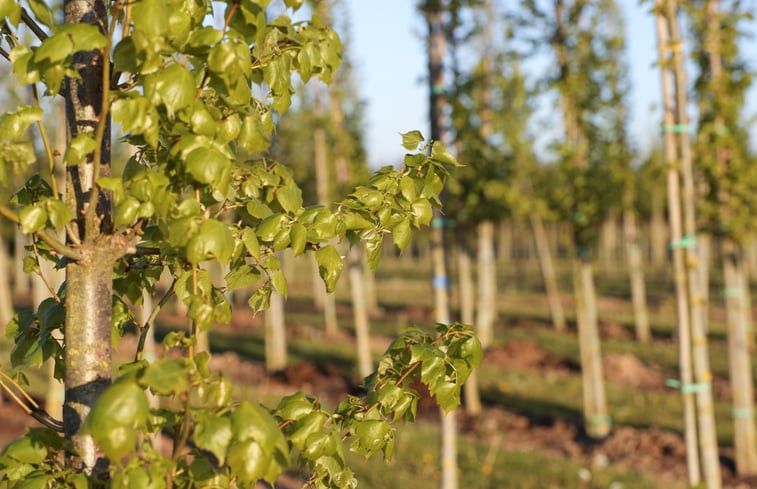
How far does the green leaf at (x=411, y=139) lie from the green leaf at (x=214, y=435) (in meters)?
0.84

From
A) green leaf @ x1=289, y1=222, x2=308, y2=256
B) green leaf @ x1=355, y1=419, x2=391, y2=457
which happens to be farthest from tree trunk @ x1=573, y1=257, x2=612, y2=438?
green leaf @ x1=289, y1=222, x2=308, y2=256

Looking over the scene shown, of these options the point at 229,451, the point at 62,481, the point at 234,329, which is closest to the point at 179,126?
the point at 229,451

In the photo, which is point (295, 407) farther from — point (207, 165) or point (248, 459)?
point (207, 165)

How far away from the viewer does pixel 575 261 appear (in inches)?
403

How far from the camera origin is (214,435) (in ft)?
4.50

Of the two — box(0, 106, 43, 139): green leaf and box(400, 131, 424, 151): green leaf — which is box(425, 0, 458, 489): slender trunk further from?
box(0, 106, 43, 139): green leaf

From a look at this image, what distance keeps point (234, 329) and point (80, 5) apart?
19.2m

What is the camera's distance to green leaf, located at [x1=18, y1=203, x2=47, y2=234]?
153cm

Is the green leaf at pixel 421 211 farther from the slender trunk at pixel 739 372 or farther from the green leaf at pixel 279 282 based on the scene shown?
the slender trunk at pixel 739 372

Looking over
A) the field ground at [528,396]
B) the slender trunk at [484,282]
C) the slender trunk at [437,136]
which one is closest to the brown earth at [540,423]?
the field ground at [528,396]

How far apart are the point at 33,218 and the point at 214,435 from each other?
0.63 metres

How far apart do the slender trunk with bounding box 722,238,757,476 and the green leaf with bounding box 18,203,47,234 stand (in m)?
8.36

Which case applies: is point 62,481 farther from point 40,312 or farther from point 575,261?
point 575,261

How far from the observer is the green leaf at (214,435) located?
1353mm
